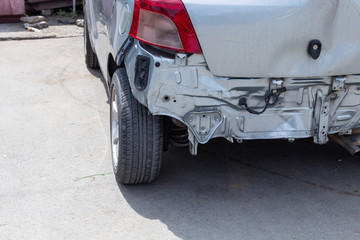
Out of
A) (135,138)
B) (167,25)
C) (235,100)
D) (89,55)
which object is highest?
(167,25)

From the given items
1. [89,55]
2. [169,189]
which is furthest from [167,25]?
[89,55]

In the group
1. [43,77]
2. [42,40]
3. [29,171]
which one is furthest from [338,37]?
[42,40]

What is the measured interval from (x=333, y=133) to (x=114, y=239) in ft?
5.33

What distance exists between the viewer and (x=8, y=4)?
9.20 m

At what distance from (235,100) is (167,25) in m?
0.63

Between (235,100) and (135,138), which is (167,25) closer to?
(235,100)

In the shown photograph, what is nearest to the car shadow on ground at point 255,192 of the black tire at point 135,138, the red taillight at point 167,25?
the black tire at point 135,138

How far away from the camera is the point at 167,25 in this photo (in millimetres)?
3402

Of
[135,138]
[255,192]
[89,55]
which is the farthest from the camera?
[89,55]

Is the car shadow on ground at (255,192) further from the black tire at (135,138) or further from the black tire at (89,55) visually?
the black tire at (89,55)

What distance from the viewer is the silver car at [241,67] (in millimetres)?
3367

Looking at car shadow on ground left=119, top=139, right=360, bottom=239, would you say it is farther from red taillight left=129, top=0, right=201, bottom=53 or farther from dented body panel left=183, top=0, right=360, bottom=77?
red taillight left=129, top=0, right=201, bottom=53

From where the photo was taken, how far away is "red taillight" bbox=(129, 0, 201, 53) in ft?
11.0

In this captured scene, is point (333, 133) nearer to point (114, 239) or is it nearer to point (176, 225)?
point (176, 225)
